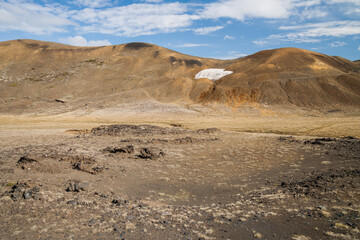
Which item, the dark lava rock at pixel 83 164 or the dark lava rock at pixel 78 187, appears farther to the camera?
the dark lava rock at pixel 83 164

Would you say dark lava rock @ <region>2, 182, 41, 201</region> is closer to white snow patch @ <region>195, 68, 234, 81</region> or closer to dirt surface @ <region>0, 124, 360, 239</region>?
dirt surface @ <region>0, 124, 360, 239</region>

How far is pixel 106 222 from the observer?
5.46m

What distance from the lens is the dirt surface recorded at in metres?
5.19

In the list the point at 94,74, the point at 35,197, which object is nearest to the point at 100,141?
the point at 35,197

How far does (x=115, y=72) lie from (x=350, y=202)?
60607 mm

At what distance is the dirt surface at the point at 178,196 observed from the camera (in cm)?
519

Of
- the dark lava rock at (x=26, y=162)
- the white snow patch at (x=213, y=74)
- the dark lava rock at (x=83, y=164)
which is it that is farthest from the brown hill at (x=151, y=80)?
the dark lava rock at (x=26, y=162)

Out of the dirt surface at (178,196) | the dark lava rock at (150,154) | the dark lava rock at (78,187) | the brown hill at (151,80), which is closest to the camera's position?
the dirt surface at (178,196)

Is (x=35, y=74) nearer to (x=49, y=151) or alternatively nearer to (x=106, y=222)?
(x=49, y=151)

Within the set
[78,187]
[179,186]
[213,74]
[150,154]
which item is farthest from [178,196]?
[213,74]

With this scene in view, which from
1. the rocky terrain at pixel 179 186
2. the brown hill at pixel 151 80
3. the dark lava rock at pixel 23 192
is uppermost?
the brown hill at pixel 151 80

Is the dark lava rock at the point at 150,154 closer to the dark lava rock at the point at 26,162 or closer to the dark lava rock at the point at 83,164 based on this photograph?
the dark lava rock at the point at 83,164

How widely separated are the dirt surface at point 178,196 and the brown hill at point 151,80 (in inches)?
1238

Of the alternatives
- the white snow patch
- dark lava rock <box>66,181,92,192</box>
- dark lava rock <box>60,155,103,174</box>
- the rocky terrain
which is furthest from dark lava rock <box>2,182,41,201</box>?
the white snow patch
